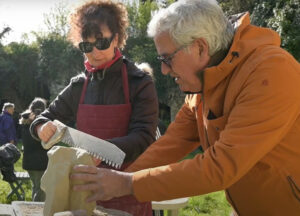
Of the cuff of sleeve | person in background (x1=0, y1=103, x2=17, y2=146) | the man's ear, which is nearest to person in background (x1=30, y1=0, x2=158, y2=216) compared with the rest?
the cuff of sleeve

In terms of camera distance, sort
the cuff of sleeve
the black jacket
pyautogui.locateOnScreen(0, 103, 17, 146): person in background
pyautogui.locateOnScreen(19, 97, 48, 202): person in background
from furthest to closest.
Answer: pyautogui.locateOnScreen(0, 103, 17, 146): person in background → pyautogui.locateOnScreen(19, 97, 48, 202): person in background → the black jacket → the cuff of sleeve

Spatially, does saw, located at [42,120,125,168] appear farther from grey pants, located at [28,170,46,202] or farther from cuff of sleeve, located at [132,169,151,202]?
grey pants, located at [28,170,46,202]

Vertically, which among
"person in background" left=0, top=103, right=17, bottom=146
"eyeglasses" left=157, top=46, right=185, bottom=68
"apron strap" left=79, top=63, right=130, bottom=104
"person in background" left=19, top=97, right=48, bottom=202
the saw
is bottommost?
"person in background" left=0, top=103, right=17, bottom=146

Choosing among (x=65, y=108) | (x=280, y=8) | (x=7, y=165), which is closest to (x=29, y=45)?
(x=280, y=8)

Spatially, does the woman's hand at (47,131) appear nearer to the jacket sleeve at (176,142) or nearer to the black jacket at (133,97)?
the black jacket at (133,97)

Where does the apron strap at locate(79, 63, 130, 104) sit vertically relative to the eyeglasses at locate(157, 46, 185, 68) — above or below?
below

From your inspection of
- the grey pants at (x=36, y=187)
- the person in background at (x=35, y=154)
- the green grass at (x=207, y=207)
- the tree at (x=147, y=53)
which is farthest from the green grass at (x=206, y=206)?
the tree at (x=147, y=53)

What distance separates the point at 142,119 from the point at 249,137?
97 cm

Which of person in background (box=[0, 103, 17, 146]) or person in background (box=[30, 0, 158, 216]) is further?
person in background (box=[0, 103, 17, 146])

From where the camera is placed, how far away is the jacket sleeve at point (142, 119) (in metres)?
2.62

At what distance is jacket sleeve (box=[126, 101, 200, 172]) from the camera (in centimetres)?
254

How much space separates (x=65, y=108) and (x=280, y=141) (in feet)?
5.23

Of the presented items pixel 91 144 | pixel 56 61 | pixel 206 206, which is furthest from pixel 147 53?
pixel 91 144

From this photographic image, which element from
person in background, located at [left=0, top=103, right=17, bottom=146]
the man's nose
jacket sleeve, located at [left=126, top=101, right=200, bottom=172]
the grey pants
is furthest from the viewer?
person in background, located at [left=0, top=103, right=17, bottom=146]
